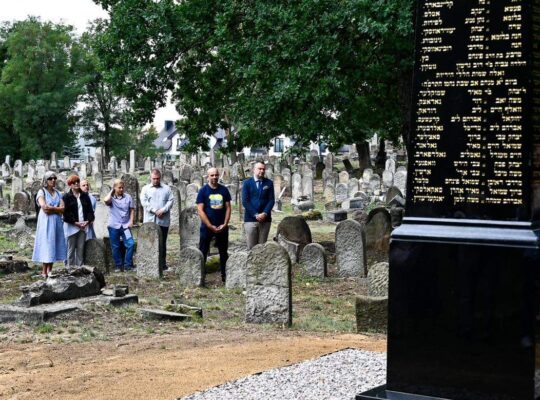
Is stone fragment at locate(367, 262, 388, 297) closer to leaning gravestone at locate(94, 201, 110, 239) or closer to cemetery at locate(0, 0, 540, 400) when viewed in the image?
cemetery at locate(0, 0, 540, 400)

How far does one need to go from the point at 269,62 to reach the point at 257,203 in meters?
2.54

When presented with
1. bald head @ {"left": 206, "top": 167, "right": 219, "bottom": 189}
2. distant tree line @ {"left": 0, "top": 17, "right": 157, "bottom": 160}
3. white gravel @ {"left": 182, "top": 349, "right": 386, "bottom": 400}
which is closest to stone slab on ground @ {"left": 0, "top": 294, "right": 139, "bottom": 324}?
bald head @ {"left": 206, "top": 167, "right": 219, "bottom": 189}

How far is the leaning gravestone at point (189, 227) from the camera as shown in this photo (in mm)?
19312

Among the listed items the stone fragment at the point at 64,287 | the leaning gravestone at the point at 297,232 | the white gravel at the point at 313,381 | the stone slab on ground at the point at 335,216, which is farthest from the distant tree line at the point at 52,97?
the white gravel at the point at 313,381

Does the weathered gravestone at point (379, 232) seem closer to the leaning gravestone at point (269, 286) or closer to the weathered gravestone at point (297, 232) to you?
the weathered gravestone at point (297, 232)

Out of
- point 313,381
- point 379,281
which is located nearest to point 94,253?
point 379,281

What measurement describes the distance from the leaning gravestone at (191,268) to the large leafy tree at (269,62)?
3098 millimetres

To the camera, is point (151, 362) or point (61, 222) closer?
point (151, 362)

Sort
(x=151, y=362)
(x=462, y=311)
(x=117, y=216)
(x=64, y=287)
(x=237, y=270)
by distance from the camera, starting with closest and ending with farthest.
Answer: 1. (x=462, y=311)
2. (x=151, y=362)
3. (x=64, y=287)
4. (x=237, y=270)
5. (x=117, y=216)

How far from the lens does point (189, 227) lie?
63.6 ft

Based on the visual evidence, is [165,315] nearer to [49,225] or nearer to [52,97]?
[49,225]

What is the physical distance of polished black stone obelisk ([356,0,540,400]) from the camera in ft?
22.2

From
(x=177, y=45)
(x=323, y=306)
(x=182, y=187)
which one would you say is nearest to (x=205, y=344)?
(x=323, y=306)

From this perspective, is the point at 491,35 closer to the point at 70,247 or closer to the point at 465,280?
the point at 465,280
